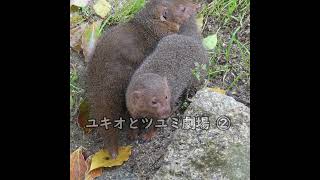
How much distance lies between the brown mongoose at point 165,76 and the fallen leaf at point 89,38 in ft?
0.84

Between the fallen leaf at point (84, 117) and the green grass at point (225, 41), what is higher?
the green grass at point (225, 41)

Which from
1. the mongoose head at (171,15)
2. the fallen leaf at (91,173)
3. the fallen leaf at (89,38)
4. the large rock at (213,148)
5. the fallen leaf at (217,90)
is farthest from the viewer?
the mongoose head at (171,15)

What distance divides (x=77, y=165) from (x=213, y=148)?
19.8 inches

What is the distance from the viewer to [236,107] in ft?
6.93

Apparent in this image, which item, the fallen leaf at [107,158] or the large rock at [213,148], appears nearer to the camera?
the large rock at [213,148]

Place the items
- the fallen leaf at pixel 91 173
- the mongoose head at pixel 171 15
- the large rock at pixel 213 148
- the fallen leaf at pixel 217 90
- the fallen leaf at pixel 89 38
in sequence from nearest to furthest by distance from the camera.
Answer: the large rock at pixel 213 148, the fallen leaf at pixel 91 173, the fallen leaf at pixel 217 90, the fallen leaf at pixel 89 38, the mongoose head at pixel 171 15

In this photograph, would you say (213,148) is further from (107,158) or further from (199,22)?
(199,22)

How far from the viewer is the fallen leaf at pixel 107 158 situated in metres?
2.22

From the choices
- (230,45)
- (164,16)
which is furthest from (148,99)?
(164,16)

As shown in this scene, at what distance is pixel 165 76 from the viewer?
231cm

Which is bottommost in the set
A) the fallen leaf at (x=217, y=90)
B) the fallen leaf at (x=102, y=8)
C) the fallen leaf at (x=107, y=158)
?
the fallen leaf at (x=107, y=158)

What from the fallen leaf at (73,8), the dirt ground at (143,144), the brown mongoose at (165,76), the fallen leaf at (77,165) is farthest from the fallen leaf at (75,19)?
the fallen leaf at (77,165)

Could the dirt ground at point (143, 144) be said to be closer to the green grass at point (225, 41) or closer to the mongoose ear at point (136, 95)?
the green grass at point (225, 41)

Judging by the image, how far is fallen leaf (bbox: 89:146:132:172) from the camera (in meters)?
2.22
